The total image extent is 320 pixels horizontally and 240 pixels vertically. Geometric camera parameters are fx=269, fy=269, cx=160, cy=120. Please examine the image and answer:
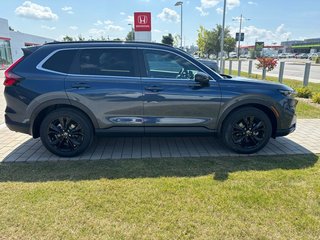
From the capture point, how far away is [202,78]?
13.7ft

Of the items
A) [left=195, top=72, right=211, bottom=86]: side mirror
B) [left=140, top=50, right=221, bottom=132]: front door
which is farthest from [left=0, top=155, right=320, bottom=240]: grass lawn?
[left=195, top=72, right=211, bottom=86]: side mirror

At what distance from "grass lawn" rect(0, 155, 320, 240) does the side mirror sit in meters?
1.24

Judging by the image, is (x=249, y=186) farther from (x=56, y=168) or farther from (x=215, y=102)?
(x=56, y=168)

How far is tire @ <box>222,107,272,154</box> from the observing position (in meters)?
4.46

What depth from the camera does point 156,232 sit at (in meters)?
2.59

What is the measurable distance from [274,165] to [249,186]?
93cm

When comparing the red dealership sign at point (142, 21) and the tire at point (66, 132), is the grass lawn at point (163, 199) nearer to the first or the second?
the tire at point (66, 132)

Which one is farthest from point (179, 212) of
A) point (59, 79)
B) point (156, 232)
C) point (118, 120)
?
point (59, 79)

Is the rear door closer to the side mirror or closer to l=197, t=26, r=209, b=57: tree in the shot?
the side mirror

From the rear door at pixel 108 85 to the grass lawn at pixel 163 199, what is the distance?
75cm

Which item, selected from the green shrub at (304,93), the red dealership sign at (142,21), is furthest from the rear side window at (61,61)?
the red dealership sign at (142,21)

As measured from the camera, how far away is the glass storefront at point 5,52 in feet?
99.5

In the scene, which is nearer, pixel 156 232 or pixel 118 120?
pixel 156 232

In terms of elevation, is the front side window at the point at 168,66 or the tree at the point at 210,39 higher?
the tree at the point at 210,39
